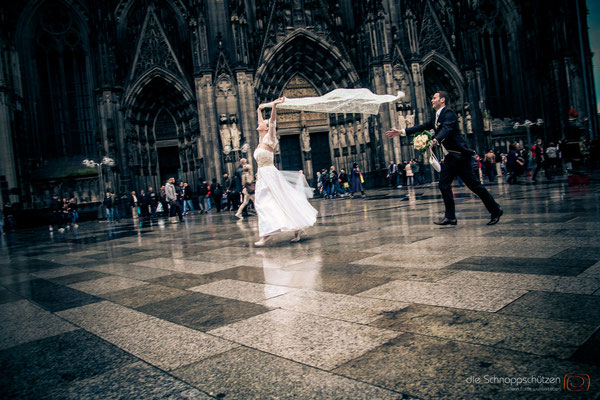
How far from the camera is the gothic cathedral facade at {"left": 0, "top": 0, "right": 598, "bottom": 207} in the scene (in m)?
24.6

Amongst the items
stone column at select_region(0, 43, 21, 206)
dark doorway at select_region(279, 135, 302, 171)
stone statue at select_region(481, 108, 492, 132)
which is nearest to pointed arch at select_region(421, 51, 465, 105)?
stone statue at select_region(481, 108, 492, 132)

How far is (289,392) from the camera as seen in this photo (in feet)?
5.65

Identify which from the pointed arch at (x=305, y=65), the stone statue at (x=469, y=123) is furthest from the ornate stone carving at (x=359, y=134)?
the stone statue at (x=469, y=123)

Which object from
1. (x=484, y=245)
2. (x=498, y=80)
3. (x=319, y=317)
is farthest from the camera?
(x=498, y=80)

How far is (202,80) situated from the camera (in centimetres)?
2448

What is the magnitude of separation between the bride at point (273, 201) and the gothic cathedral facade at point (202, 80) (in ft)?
58.6

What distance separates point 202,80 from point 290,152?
7.69 meters

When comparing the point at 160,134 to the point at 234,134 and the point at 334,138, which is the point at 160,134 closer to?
the point at 234,134

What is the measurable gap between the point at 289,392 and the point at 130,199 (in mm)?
25503

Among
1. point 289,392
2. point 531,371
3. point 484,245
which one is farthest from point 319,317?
point 484,245

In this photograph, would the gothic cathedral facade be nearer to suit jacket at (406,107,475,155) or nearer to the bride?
the bride

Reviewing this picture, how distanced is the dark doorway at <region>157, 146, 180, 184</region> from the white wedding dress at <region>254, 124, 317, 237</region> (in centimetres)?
2208

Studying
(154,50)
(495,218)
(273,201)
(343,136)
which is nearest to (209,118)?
(154,50)

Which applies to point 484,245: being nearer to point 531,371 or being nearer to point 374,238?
point 374,238
